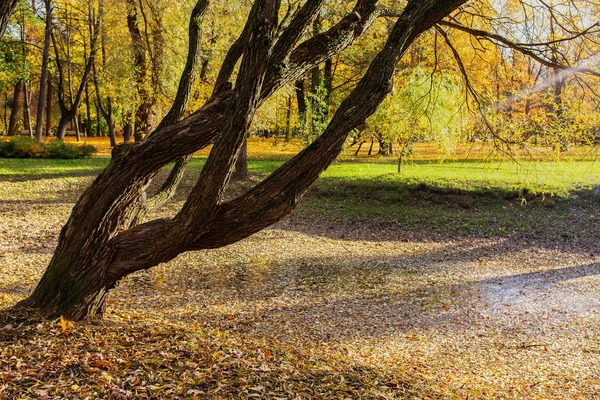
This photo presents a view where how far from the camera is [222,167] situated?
4195 millimetres

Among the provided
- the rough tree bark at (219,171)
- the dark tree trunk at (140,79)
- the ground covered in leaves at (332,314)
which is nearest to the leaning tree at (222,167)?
the rough tree bark at (219,171)

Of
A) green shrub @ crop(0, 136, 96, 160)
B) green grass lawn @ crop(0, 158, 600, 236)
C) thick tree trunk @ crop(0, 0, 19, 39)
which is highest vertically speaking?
thick tree trunk @ crop(0, 0, 19, 39)

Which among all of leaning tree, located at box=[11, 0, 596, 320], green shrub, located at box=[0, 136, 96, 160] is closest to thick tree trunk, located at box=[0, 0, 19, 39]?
leaning tree, located at box=[11, 0, 596, 320]

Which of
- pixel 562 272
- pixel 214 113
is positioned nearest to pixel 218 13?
pixel 562 272

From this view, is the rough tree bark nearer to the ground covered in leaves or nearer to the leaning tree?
the leaning tree

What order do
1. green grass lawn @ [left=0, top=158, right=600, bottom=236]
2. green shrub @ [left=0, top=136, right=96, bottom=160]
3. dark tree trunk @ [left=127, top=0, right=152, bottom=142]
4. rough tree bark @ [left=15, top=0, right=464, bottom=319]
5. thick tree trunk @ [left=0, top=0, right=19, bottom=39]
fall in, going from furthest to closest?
1. green shrub @ [left=0, top=136, right=96, bottom=160]
2. dark tree trunk @ [left=127, top=0, right=152, bottom=142]
3. green grass lawn @ [left=0, top=158, right=600, bottom=236]
4. rough tree bark @ [left=15, top=0, right=464, bottom=319]
5. thick tree trunk @ [left=0, top=0, right=19, bottom=39]

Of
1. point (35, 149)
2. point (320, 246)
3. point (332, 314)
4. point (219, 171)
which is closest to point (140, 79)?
point (35, 149)

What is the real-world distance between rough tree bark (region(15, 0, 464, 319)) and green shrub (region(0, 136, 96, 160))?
19.0m

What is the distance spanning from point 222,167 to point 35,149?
805 inches

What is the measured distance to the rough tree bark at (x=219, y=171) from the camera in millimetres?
4137

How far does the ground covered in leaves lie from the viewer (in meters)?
4.28

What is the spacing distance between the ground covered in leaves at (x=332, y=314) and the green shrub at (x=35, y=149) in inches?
224

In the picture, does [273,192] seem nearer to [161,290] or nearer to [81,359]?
[81,359]

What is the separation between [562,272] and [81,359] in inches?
416
